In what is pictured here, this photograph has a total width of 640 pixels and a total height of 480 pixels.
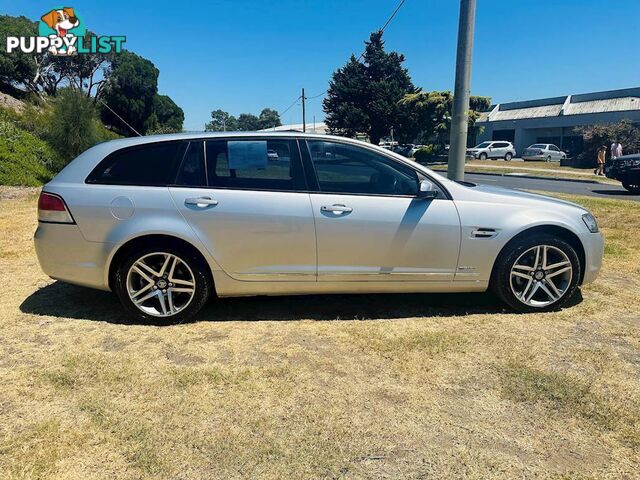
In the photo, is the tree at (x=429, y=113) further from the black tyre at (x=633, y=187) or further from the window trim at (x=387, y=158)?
the window trim at (x=387, y=158)

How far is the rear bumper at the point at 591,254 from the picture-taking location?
404cm

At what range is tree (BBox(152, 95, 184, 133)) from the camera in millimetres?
53594

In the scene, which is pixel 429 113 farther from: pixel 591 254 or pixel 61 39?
pixel 591 254

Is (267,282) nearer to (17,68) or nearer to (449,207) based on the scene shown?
(449,207)

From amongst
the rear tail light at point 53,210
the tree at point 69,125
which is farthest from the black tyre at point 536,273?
the tree at point 69,125

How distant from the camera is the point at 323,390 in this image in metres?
2.82

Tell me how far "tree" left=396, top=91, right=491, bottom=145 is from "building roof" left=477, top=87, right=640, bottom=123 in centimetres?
971

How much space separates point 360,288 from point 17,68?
46187mm

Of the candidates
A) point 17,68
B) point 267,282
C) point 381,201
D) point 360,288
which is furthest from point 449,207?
point 17,68

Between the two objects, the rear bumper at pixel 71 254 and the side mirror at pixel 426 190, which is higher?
the side mirror at pixel 426 190

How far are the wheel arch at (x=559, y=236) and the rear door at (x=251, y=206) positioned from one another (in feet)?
5.20

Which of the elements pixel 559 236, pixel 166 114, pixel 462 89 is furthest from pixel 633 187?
pixel 166 114

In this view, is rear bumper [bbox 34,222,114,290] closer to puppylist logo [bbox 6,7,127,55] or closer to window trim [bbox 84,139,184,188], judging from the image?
window trim [bbox 84,139,184,188]

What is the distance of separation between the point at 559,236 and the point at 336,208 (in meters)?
1.98
